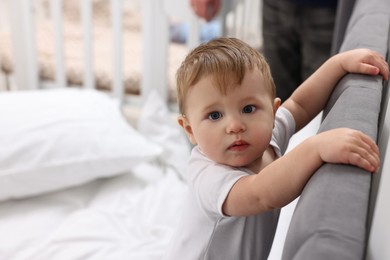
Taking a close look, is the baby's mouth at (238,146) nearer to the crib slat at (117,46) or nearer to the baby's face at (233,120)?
the baby's face at (233,120)

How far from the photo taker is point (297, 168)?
656 millimetres

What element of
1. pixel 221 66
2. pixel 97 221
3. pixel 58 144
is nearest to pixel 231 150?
pixel 221 66

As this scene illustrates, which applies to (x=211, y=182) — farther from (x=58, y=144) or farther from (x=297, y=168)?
(x=58, y=144)

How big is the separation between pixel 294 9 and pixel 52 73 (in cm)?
111

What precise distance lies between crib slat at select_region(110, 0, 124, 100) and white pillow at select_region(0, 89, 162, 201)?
0.37 metres

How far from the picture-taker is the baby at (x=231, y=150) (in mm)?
760

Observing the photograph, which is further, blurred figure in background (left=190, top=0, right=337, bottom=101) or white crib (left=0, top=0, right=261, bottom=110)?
white crib (left=0, top=0, right=261, bottom=110)

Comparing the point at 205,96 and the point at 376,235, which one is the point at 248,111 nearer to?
the point at 205,96

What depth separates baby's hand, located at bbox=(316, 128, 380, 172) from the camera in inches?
23.4

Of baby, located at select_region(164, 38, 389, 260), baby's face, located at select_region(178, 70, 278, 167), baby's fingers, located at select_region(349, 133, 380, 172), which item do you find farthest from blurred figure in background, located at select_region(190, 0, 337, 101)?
baby's fingers, located at select_region(349, 133, 380, 172)

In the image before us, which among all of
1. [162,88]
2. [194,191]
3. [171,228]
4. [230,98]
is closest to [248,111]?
[230,98]

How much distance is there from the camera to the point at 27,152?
1.61 metres

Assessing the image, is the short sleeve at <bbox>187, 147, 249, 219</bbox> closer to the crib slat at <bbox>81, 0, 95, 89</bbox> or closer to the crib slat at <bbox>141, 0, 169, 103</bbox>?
the crib slat at <bbox>141, 0, 169, 103</bbox>

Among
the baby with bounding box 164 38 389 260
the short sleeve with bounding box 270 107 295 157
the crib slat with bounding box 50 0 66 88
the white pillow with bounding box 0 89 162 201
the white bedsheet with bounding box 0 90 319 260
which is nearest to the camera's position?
the baby with bounding box 164 38 389 260
